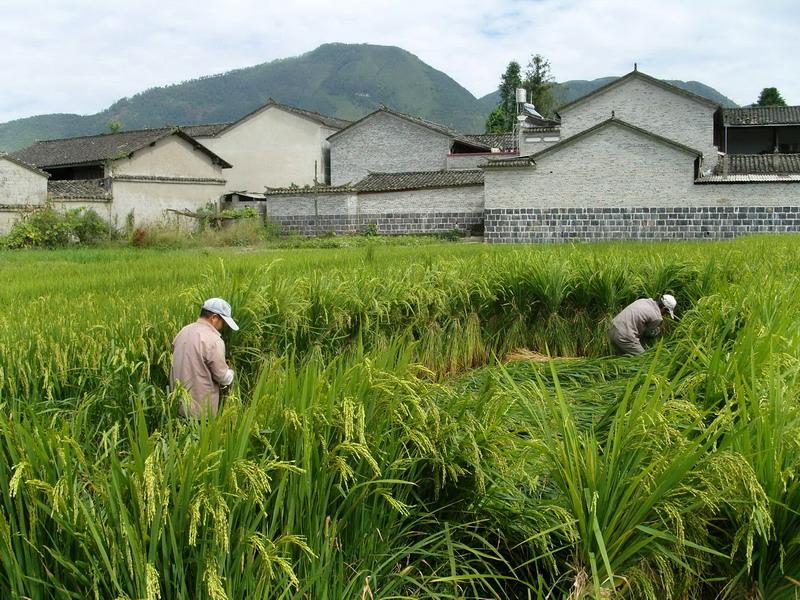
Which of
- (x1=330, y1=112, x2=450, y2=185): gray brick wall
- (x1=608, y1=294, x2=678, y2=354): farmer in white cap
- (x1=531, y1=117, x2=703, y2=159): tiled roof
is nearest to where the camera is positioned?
(x1=608, y1=294, x2=678, y2=354): farmer in white cap

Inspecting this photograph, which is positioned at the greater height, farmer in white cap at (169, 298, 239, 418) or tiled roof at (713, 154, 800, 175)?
tiled roof at (713, 154, 800, 175)

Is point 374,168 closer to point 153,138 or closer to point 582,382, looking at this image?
point 153,138

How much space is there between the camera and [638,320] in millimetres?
7875

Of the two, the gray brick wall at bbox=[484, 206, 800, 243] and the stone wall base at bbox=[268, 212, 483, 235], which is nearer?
the gray brick wall at bbox=[484, 206, 800, 243]

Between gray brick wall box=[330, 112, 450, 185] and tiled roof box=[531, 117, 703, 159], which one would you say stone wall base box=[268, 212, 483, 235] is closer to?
tiled roof box=[531, 117, 703, 159]

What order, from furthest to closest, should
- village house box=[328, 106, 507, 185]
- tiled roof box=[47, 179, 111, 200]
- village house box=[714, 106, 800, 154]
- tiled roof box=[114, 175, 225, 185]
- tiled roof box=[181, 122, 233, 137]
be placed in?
tiled roof box=[181, 122, 233, 137]
village house box=[714, 106, 800, 154]
village house box=[328, 106, 507, 185]
tiled roof box=[114, 175, 225, 185]
tiled roof box=[47, 179, 111, 200]

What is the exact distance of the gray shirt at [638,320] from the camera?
7820mm

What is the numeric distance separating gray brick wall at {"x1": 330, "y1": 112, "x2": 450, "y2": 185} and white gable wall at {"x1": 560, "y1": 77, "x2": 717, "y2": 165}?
7.49 metres

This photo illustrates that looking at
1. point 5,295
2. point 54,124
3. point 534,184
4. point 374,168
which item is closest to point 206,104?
point 54,124

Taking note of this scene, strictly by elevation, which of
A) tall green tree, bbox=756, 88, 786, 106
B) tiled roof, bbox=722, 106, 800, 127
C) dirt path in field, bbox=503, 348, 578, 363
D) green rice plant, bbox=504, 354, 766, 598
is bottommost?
dirt path in field, bbox=503, 348, 578, 363

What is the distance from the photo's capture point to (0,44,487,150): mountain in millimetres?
127438

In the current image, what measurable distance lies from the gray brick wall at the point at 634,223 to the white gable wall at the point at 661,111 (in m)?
6.90

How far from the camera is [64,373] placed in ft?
14.9

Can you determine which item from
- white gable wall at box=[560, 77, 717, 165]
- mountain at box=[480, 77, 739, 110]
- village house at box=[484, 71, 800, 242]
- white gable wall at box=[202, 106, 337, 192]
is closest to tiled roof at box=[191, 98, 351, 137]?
white gable wall at box=[202, 106, 337, 192]
